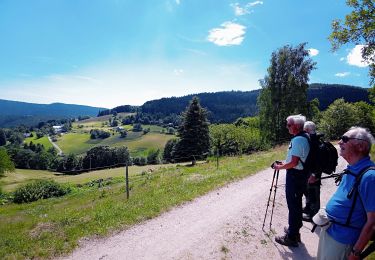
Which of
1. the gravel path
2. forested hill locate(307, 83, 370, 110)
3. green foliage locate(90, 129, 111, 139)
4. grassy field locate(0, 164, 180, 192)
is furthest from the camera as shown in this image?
green foliage locate(90, 129, 111, 139)

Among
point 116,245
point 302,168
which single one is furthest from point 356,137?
point 116,245

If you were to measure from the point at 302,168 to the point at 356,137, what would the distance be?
260cm

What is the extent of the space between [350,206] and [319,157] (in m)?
2.79

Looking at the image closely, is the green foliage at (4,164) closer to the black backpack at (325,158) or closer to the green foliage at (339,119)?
the green foliage at (339,119)

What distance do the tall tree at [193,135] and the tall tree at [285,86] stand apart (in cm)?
1139

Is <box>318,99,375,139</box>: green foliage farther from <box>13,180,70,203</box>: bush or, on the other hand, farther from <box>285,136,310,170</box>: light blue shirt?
<box>285,136,310,170</box>: light blue shirt

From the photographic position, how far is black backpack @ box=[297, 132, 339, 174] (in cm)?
626

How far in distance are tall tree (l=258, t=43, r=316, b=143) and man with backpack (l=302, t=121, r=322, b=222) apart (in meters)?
31.0

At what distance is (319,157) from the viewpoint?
20.9 feet

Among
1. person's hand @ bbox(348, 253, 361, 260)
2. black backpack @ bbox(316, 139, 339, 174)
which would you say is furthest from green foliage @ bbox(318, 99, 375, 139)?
person's hand @ bbox(348, 253, 361, 260)

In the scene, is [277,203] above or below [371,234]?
below

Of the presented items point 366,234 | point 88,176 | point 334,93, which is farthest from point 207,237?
point 334,93

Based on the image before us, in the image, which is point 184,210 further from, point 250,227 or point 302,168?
point 302,168

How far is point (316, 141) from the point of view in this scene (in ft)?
21.4
